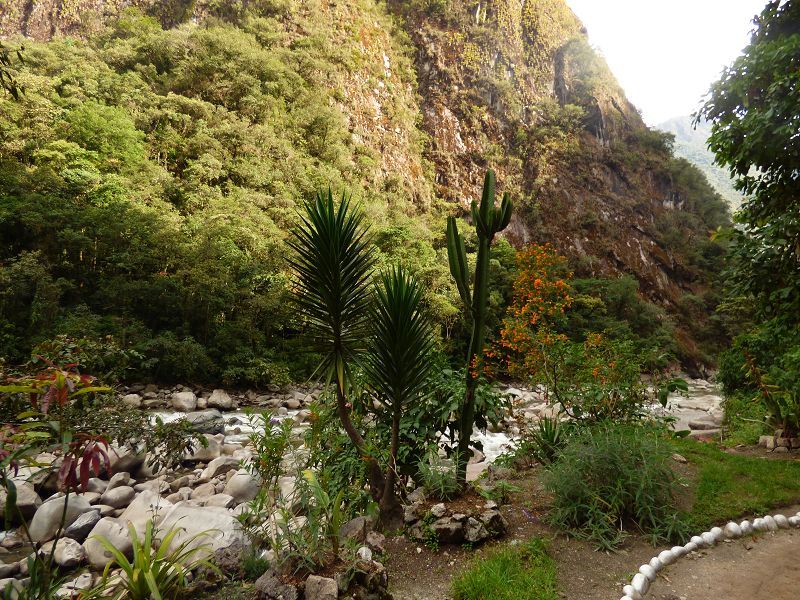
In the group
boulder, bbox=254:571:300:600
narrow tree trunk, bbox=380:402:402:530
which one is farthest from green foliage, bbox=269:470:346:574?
narrow tree trunk, bbox=380:402:402:530

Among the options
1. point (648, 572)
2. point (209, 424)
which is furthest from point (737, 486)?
point (209, 424)

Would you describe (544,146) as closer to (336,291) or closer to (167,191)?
(167,191)

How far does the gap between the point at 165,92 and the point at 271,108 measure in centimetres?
510

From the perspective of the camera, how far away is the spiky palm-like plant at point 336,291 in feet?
Result: 10.5

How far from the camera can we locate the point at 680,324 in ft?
108

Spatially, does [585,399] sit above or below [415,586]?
above

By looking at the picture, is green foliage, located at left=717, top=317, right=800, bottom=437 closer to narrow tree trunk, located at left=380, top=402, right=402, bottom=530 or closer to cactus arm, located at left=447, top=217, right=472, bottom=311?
cactus arm, located at left=447, top=217, right=472, bottom=311

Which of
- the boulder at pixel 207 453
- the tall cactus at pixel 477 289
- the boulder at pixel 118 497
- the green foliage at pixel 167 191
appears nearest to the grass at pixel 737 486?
the tall cactus at pixel 477 289

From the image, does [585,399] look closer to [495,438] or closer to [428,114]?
[495,438]

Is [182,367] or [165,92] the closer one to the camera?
[182,367]

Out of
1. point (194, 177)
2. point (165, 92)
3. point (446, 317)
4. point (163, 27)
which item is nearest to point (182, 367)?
point (194, 177)

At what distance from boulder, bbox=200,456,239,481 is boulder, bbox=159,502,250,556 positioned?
2.03 metres

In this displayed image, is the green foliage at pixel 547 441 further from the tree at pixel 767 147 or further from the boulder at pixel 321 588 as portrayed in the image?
the boulder at pixel 321 588

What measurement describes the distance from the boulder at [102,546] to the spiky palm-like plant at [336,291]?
2388 millimetres
